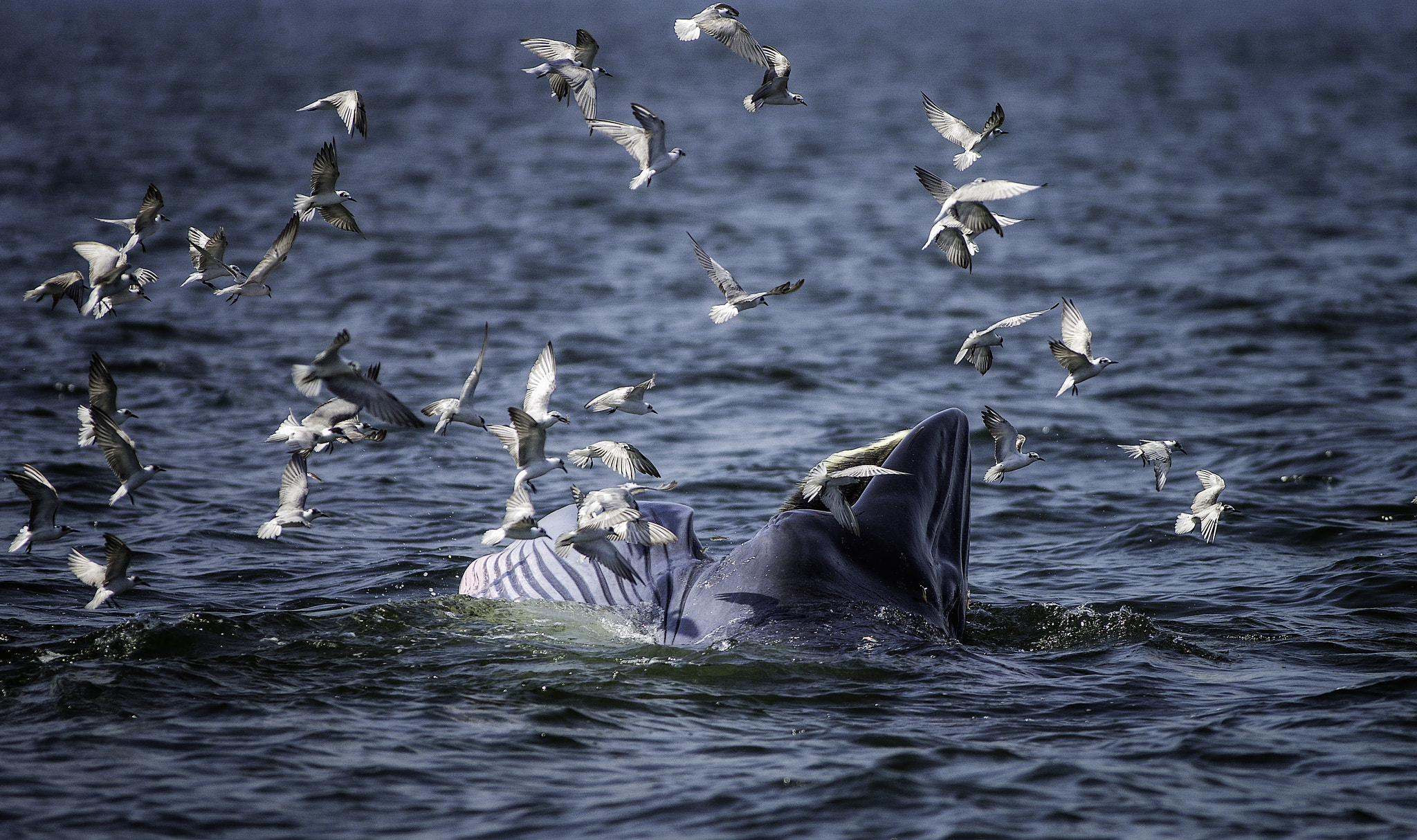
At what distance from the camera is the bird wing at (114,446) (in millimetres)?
6469

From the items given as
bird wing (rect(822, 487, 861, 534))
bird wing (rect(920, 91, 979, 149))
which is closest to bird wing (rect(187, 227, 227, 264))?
bird wing (rect(822, 487, 861, 534))

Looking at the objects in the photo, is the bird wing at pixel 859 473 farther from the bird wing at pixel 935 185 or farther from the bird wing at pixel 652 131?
the bird wing at pixel 652 131

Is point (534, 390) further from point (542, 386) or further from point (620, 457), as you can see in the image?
point (620, 457)

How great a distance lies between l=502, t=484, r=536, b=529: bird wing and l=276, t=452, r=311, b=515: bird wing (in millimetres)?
1114

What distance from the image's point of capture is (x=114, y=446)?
6.51 m

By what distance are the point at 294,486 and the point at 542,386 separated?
1.34 metres

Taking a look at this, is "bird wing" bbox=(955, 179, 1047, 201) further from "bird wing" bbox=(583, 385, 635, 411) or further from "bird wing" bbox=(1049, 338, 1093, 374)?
A: "bird wing" bbox=(583, 385, 635, 411)

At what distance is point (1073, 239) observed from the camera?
21234 mm

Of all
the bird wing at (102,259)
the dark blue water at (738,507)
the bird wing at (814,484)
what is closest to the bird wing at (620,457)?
the dark blue water at (738,507)

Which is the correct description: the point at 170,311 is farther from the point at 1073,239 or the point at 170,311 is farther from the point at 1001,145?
the point at 1001,145

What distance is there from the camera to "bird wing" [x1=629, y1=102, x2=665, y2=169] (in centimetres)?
733

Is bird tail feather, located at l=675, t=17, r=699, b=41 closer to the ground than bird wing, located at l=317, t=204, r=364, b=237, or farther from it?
farther from it

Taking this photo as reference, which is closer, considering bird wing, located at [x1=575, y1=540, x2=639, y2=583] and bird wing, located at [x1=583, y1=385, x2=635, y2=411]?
bird wing, located at [x1=575, y1=540, x2=639, y2=583]

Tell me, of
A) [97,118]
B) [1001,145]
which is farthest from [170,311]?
[97,118]
